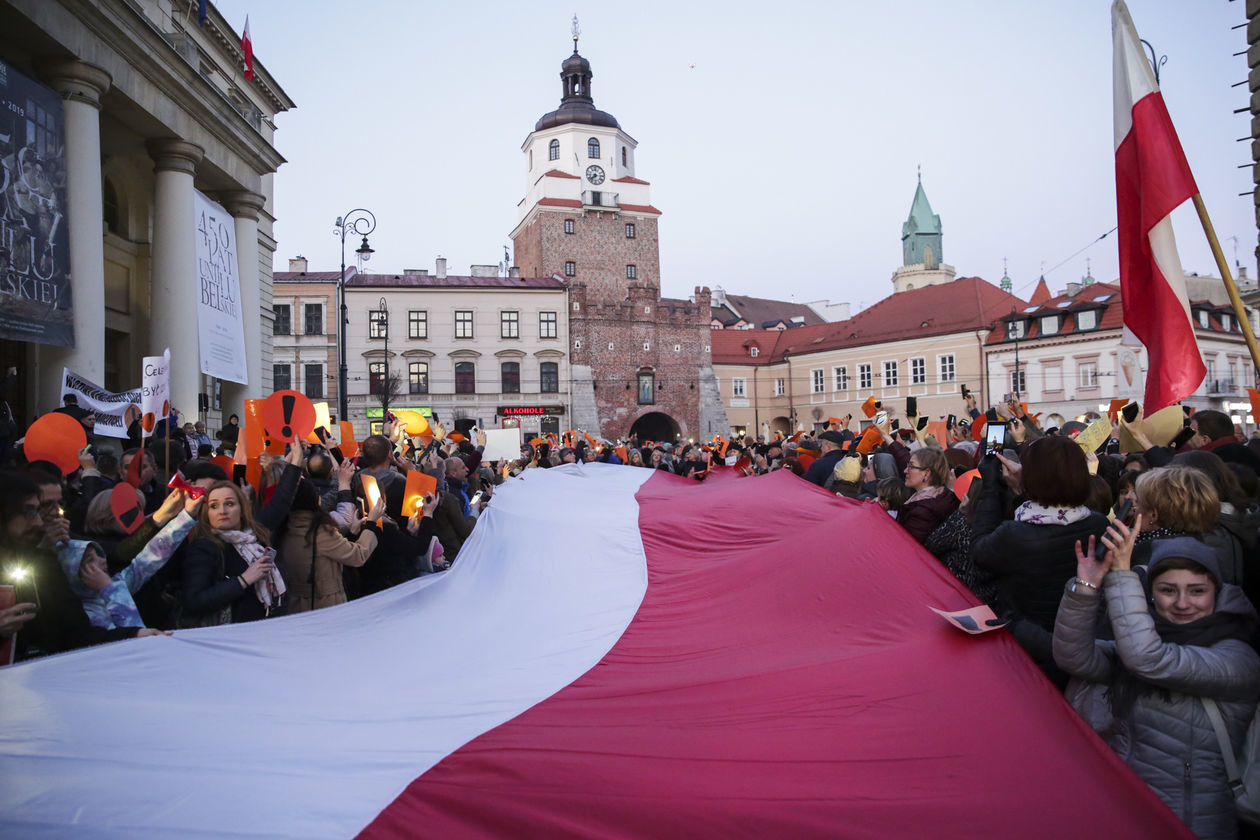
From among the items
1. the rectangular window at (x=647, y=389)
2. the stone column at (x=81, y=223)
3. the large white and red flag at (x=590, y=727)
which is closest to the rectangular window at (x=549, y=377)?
the rectangular window at (x=647, y=389)

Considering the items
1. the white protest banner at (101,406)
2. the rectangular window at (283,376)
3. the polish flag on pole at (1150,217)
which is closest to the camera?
the polish flag on pole at (1150,217)

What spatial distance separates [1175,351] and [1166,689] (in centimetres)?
270

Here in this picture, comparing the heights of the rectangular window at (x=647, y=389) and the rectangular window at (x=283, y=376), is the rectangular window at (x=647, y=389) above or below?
below

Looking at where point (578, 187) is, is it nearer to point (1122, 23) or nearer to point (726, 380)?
point (726, 380)

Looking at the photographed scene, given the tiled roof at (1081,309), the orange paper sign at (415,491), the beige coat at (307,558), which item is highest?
the tiled roof at (1081,309)

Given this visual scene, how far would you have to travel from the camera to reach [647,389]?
5878 centimetres

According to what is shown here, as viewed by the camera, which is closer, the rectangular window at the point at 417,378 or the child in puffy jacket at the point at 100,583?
the child in puffy jacket at the point at 100,583

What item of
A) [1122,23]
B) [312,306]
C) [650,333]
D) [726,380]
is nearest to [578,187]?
[650,333]

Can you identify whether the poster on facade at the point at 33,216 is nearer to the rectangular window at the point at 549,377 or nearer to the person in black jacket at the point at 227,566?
the person in black jacket at the point at 227,566

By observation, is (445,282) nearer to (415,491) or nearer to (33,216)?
(33,216)

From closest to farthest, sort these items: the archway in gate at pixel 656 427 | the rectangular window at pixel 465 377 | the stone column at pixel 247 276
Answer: the stone column at pixel 247 276 → the rectangular window at pixel 465 377 → the archway in gate at pixel 656 427

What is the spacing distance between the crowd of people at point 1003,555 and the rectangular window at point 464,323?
157 feet

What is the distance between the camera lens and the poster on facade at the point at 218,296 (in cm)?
1892

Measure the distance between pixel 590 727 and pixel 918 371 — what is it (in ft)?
193
